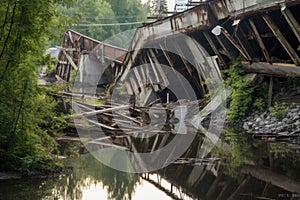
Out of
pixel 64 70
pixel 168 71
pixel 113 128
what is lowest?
pixel 113 128

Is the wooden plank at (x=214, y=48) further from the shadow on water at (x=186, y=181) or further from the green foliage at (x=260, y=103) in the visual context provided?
the shadow on water at (x=186, y=181)

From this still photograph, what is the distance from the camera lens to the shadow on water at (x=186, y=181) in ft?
17.1

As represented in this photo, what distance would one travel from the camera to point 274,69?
12.1 meters

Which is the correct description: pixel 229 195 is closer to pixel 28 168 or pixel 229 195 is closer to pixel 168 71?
pixel 28 168

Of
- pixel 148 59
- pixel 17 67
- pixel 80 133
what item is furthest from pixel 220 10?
pixel 17 67

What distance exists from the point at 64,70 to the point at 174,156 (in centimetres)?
2258

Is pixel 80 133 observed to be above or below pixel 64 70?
below

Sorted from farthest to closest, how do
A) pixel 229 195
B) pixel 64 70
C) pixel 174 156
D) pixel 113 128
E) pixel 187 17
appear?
pixel 64 70 < pixel 187 17 < pixel 113 128 < pixel 174 156 < pixel 229 195

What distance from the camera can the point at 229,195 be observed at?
5.16 metres

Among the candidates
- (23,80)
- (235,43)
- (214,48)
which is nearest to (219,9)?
(235,43)

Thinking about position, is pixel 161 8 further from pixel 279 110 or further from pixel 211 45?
pixel 279 110

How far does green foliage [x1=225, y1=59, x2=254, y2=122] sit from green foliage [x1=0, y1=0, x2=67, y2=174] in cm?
807

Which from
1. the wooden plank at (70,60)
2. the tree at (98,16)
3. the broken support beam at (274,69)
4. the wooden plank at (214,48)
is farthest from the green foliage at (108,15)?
the broken support beam at (274,69)

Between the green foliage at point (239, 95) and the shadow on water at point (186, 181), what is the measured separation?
4743 millimetres
